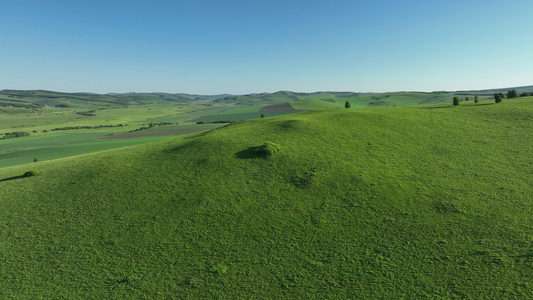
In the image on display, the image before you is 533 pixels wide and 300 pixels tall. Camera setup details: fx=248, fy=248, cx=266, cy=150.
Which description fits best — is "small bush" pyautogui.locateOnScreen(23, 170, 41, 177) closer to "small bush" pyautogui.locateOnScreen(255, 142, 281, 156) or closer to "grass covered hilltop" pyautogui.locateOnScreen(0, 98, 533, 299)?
"grass covered hilltop" pyautogui.locateOnScreen(0, 98, 533, 299)

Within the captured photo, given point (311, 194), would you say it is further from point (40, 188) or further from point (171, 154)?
point (40, 188)

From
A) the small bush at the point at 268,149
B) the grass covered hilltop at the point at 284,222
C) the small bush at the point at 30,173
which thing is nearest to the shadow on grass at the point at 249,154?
the grass covered hilltop at the point at 284,222

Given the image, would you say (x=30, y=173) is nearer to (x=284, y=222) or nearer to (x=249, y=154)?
(x=249, y=154)

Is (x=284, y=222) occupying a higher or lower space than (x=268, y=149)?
lower

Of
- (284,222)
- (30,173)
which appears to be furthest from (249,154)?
(30,173)

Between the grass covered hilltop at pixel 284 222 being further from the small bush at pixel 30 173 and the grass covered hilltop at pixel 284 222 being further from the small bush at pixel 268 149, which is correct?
the small bush at pixel 30 173

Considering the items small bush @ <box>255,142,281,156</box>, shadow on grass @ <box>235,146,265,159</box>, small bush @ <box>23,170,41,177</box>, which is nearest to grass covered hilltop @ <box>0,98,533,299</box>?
shadow on grass @ <box>235,146,265,159</box>

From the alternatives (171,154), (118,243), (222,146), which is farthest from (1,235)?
(222,146)

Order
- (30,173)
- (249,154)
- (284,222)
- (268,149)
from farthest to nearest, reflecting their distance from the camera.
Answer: (30,173) < (249,154) < (268,149) < (284,222)
